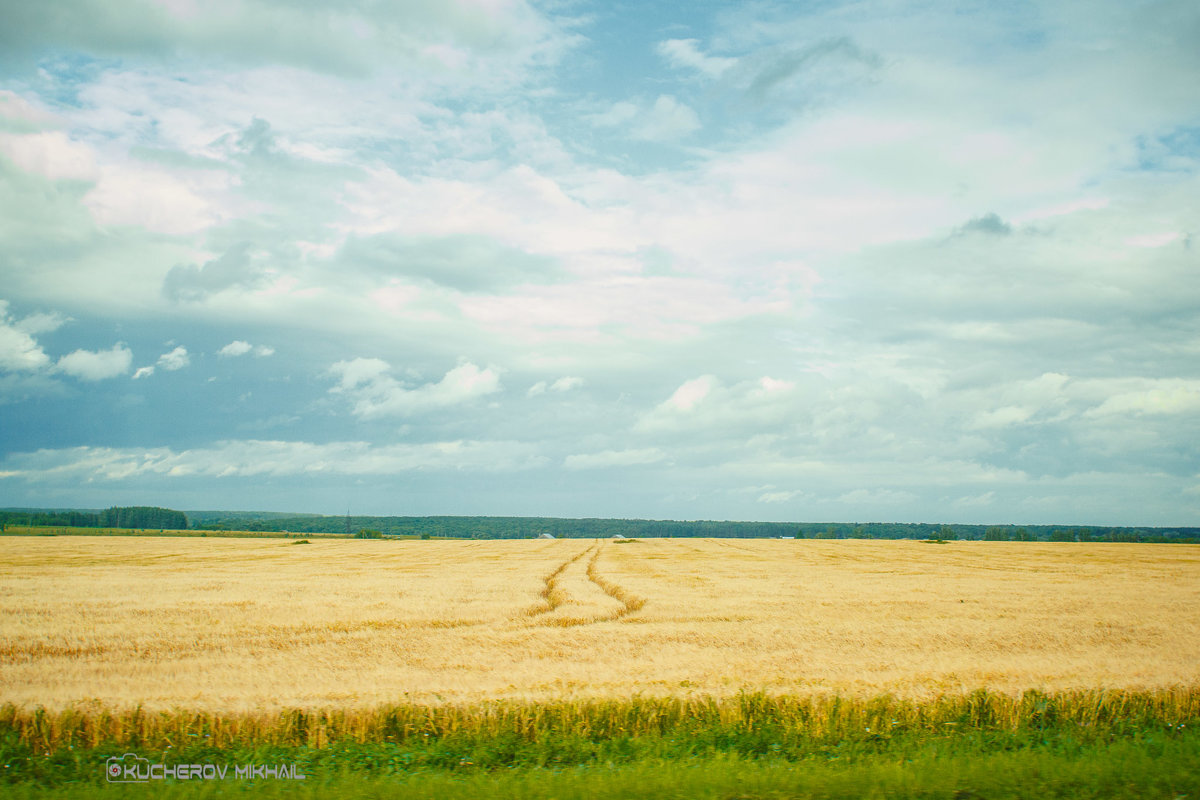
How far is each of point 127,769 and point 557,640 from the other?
10854 millimetres

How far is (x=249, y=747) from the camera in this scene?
431 inches

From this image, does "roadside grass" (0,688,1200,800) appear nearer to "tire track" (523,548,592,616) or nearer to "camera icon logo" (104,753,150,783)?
"camera icon logo" (104,753,150,783)

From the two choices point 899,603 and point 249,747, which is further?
point 899,603

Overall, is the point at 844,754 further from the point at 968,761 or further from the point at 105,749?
the point at 105,749

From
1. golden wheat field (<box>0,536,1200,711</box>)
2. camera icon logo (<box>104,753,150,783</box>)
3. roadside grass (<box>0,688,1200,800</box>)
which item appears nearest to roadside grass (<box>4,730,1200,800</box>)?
roadside grass (<box>0,688,1200,800</box>)

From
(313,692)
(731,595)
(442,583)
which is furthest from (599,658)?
(442,583)

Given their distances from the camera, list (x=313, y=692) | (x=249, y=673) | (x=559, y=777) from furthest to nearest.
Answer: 1. (x=249, y=673)
2. (x=313, y=692)
3. (x=559, y=777)

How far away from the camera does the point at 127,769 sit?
992 centimetres

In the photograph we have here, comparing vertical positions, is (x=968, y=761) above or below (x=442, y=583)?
above

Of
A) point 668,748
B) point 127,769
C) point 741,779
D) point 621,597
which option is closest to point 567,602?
point 621,597

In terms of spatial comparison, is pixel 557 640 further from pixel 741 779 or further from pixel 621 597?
pixel 621 597

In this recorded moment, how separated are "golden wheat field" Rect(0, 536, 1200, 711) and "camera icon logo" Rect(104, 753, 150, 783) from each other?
73.0 inches

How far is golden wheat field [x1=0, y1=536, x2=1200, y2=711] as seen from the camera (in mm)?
14203

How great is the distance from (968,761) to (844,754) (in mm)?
1623
